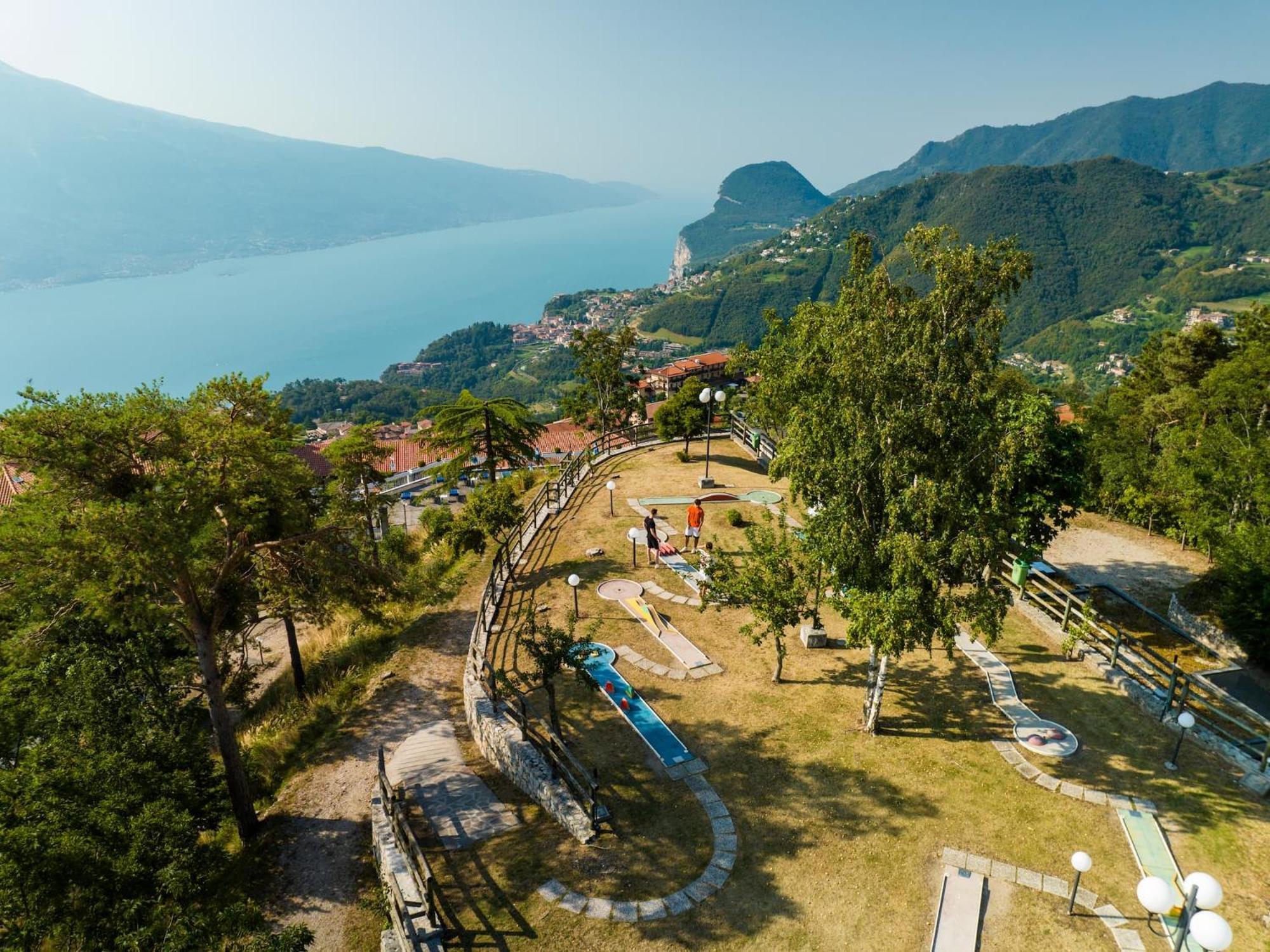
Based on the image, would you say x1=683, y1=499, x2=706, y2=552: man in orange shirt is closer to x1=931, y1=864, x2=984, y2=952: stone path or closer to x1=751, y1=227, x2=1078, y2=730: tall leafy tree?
x1=751, y1=227, x2=1078, y2=730: tall leafy tree

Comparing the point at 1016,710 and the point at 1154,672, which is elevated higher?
the point at 1154,672

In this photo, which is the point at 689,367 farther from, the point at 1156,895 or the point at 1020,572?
the point at 1156,895

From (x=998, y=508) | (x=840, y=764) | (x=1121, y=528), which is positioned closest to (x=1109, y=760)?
(x=840, y=764)

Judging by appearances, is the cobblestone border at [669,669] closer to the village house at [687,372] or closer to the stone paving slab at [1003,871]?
the stone paving slab at [1003,871]

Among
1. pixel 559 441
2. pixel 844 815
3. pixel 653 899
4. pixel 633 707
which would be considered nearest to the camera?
pixel 653 899

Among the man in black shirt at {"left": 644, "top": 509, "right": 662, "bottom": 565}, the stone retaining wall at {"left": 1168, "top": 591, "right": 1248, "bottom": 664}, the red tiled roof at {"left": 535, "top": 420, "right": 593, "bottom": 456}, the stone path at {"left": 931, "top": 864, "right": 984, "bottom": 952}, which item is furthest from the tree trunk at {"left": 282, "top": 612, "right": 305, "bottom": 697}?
the red tiled roof at {"left": 535, "top": 420, "right": 593, "bottom": 456}

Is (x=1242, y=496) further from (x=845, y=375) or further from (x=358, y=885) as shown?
(x=358, y=885)

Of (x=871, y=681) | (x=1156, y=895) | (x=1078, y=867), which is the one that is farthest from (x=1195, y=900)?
(x=871, y=681)
